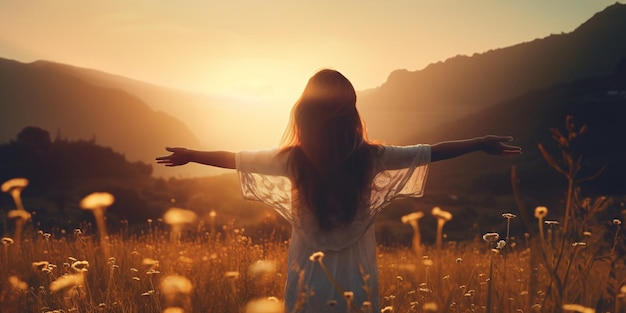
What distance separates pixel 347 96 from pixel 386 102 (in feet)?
382

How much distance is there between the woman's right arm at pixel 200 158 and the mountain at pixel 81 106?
3914 cm

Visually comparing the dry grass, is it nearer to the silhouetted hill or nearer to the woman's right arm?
the woman's right arm

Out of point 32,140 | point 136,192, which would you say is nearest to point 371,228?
point 136,192

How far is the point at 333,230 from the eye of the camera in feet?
10.9

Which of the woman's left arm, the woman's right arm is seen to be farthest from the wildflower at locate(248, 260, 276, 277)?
the woman's left arm

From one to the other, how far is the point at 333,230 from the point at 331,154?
1.42 ft

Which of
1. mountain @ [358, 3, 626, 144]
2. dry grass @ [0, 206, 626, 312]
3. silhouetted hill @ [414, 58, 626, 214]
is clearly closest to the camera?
dry grass @ [0, 206, 626, 312]

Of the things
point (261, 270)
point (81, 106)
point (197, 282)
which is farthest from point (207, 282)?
point (81, 106)

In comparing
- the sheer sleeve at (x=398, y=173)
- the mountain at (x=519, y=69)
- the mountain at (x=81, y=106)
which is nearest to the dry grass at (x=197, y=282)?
the sheer sleeve at (x=398, y=173)

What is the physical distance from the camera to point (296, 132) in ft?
11.4

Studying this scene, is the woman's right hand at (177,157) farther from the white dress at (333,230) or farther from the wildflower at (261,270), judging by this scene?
the wildflower at (261,270)

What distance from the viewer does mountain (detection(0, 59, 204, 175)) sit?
4544cm

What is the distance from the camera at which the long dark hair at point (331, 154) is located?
3.29 meters

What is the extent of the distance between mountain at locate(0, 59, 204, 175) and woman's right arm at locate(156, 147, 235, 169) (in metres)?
39.1
